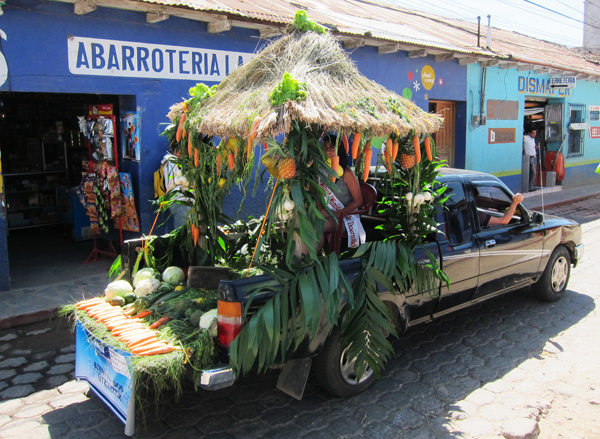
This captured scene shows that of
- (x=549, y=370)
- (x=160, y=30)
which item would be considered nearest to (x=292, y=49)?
(x=549, y=370)

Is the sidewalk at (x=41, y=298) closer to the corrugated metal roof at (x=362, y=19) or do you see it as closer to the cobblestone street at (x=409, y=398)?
the cobblestone street at (x=409, y=398)

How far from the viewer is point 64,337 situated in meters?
5.35

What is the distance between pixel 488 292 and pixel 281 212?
2609mm

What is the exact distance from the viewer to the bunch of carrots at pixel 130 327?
3.27 m

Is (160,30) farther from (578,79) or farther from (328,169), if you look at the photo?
(578,79)

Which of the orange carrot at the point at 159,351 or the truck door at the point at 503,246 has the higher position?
the truck door at the point at 503,246

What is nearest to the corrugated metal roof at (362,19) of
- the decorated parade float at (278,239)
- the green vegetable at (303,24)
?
the green vegetable at (303,24)

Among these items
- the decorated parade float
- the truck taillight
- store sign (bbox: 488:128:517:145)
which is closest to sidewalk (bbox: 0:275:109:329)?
the decorated parade float

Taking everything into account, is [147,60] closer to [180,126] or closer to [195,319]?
[180,126]

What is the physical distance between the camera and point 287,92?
11.2 feet

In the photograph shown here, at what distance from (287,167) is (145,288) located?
1.73 m

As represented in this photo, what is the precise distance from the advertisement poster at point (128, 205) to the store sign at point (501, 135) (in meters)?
9.65

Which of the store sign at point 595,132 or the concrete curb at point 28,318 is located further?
the store sign at point 595,132

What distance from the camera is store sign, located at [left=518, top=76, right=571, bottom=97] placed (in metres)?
14.3
